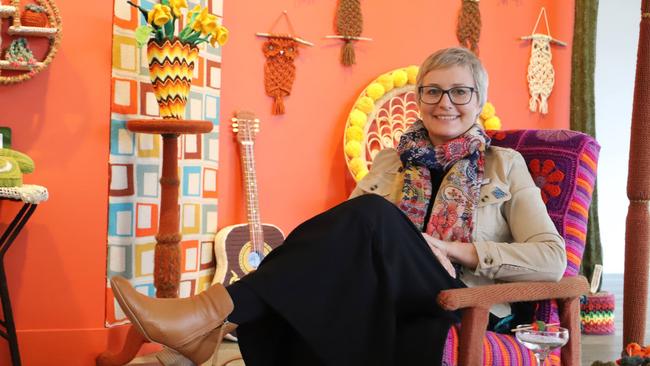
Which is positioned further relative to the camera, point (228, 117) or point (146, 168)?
point (228, 117)

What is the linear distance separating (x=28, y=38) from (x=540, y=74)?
2626mm

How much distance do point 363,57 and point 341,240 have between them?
226 centimetres

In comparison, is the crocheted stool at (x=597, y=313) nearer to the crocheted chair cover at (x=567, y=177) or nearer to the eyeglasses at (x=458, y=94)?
the crocheted chair cover at (x=567, y=177)

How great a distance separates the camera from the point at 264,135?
3713 mm

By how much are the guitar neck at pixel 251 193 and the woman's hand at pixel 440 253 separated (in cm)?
156

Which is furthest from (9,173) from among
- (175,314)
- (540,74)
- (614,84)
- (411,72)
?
(614,84)

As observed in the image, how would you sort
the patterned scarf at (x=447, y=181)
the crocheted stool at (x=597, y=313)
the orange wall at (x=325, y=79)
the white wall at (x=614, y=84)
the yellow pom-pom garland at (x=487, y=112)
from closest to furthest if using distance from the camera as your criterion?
the patterned scarf at (x=447, y=181), the orange wall at (x=325, y=79), the crocheted stool at (x=597, y=313), the yellow pom-pom garland at (x=487, y=112), the white wall at (x=614, y=84)

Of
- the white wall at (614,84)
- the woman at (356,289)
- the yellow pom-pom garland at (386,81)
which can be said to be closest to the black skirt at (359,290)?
the woman at (356,289)

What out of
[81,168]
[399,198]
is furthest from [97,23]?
[399,198]

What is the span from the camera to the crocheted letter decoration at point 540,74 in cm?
431

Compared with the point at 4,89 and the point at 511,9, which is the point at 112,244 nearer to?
the point at 4,89

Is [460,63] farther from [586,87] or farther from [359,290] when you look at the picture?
[586,87]

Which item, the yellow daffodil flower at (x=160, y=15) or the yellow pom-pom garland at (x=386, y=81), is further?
the yellow pom-pom garland at (x=386, y=81)

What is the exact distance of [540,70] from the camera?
14.2 ft
